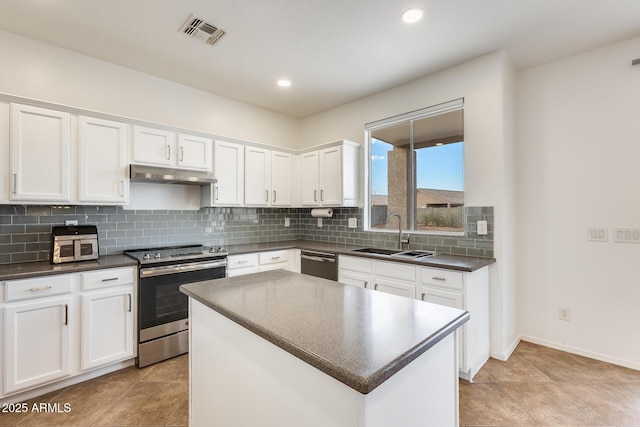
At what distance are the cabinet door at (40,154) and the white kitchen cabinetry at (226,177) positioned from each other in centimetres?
127

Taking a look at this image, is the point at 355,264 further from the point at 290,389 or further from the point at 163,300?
the point at 290,389

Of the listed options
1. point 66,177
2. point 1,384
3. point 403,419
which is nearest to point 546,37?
point 403,419

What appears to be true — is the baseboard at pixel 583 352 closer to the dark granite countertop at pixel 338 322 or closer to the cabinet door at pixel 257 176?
the dark granite countertop at pixel 338 322

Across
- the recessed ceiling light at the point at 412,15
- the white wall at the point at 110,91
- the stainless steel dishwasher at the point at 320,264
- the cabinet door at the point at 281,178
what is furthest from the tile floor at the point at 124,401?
the recessed ceiling light at the point at 412,15

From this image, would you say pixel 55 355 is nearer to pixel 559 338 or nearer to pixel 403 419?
pixel 403 419

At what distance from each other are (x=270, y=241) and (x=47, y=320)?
254 cm

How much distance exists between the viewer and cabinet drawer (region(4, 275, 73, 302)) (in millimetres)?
2029

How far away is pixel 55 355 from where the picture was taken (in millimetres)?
2193

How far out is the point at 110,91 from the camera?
115 inches

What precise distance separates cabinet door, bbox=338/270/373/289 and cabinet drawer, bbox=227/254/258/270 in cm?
103

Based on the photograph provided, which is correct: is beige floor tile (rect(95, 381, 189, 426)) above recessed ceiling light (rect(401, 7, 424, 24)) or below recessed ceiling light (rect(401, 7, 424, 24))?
below

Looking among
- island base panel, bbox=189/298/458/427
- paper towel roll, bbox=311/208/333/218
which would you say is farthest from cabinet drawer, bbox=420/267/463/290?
paper towel roll, bbox=311/208/333/218

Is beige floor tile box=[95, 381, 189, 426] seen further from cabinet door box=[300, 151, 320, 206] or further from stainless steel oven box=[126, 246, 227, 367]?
cabinet door box=[300, 151, 320, 206]

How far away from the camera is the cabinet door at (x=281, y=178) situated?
3.96m
